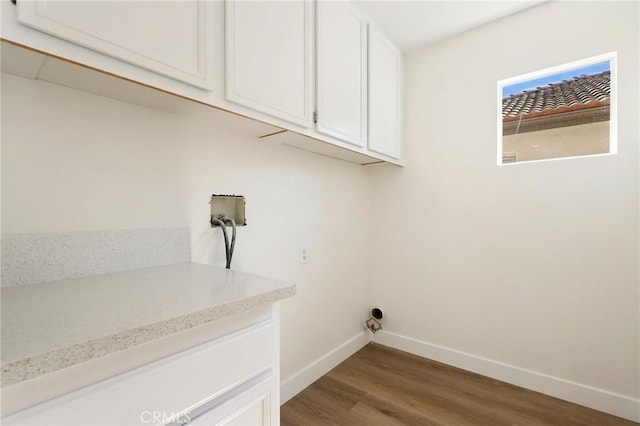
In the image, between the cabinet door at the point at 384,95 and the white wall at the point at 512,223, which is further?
the cabinet door at the point at 384,95

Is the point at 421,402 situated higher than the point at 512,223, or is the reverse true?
the point at 512,223

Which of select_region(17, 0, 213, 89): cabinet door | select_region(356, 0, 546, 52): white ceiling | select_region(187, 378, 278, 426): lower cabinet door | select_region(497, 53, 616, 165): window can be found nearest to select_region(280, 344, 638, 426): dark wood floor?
select_region(187, 378, 278, 426): lower cabinet door

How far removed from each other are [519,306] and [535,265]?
30 cm

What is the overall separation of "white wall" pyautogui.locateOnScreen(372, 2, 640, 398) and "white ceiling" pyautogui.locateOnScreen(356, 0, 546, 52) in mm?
107

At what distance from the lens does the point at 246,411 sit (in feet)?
2.57

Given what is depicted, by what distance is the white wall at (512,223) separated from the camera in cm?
165

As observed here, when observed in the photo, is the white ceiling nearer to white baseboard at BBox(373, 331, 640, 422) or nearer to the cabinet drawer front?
the cabinet drawer front

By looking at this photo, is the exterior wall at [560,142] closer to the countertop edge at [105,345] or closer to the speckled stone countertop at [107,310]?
the speckled stone countertop at [107,310]

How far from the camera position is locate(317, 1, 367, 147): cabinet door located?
1.50m

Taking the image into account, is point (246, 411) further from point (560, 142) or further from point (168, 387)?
point (560, 142)

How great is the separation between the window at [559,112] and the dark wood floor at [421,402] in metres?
1.52

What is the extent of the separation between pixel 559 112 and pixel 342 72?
1.48 metres

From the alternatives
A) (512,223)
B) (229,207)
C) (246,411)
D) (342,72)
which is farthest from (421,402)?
(342,72)

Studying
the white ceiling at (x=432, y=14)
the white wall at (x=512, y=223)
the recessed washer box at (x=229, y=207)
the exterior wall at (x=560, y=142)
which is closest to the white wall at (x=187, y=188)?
the recessed washer box at (x=229, y=207)
